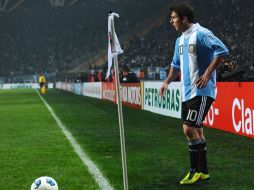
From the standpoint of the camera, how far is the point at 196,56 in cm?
595

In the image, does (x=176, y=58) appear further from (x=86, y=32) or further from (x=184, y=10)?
(x=86, y=32)

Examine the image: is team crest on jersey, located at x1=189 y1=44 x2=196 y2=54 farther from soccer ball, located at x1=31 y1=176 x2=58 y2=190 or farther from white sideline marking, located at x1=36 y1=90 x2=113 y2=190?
soccer ball, located at x1=31 y1=176 x2=58 y2=190

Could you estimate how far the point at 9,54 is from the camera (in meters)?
71.6

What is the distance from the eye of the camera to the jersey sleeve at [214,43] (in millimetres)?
5766

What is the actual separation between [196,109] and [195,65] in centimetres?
50

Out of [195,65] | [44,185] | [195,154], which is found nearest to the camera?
[44,185]

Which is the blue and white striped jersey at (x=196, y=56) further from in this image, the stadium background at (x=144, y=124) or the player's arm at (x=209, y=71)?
the stadium background at (x=144, y=124)

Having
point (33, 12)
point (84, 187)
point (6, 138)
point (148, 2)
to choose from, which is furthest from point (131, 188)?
point (33, 12)

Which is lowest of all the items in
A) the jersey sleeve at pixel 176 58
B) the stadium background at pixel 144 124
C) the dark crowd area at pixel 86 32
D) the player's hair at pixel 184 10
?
the stadium background at pixel 144 124

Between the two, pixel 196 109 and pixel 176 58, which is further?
pixel 176 58

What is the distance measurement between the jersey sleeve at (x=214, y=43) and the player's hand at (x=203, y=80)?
255 mm

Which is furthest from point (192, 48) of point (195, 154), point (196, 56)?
point (195, 154)

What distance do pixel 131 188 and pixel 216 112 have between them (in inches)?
300

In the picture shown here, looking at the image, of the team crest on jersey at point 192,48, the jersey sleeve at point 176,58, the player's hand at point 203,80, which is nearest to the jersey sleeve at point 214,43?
the team crest on jersey at point 192,48
